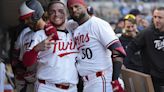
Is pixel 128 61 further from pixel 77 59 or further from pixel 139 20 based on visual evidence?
pixel 139 20

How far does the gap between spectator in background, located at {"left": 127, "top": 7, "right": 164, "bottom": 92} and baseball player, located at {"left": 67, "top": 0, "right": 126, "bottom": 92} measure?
1276 millimetres

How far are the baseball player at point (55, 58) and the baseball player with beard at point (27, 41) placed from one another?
0.43 ft

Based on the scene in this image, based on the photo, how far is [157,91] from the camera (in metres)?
6.21

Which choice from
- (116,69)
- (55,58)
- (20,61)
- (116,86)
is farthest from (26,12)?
(116,86)

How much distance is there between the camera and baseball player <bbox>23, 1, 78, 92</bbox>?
497 cm

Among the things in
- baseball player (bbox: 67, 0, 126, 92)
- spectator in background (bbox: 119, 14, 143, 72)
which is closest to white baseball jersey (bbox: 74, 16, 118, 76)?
baseball player (bbox: 67, 0, 126, 92)

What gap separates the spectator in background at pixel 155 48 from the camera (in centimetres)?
615

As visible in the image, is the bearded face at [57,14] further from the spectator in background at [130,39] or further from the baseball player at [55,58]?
the spectator in background at [130,39]

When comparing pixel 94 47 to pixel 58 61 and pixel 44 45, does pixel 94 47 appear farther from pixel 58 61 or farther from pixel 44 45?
pixel 44 45

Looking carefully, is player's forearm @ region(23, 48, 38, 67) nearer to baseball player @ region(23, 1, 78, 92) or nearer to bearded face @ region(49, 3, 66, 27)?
baseball player @ region(23, 1, 78, 92)

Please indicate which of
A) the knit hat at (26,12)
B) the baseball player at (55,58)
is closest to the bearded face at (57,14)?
the baseball player at (55,58)

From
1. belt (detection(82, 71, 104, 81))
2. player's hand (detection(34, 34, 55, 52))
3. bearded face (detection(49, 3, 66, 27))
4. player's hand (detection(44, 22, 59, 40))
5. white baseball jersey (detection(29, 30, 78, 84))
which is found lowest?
belt (detection(82, 71, 104, 81))

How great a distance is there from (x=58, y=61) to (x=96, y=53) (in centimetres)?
43

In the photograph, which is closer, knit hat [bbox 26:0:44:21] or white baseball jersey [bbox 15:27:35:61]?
knit hat [bbox 26:0:44:21]
